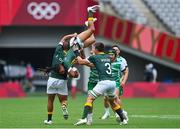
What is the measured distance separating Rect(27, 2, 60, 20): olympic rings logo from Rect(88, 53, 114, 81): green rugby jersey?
21954 mm

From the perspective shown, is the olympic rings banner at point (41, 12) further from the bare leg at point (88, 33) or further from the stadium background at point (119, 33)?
the bare leg at point (88, 33)

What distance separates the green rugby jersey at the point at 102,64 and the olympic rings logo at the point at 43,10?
2195cm

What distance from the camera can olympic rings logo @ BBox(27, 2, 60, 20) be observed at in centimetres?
4212

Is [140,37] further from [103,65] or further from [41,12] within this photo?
[103,65]

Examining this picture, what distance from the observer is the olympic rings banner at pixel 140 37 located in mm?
44156

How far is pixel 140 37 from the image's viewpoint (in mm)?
44875

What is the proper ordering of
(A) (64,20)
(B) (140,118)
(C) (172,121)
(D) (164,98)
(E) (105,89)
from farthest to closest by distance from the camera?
1. (A) (64,20)
2. (D) (164,98)
3. (B) (140,118)
4. (C) (172,121)
5. (E) (105,89)

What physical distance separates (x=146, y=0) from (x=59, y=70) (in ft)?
87.2

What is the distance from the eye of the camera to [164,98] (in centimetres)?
4006

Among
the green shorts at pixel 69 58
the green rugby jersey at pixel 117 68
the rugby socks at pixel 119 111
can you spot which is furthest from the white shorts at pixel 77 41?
the green rugby jersey at pixel 117 68

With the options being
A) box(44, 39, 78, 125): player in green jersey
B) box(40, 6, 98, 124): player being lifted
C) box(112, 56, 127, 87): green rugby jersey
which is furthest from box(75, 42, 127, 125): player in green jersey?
box(112, 56, 127, 87): green rugby jersey

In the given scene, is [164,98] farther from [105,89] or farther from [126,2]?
[105,89]

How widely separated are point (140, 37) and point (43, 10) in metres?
6.08

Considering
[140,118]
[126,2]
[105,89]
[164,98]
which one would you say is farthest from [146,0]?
[105,89]
